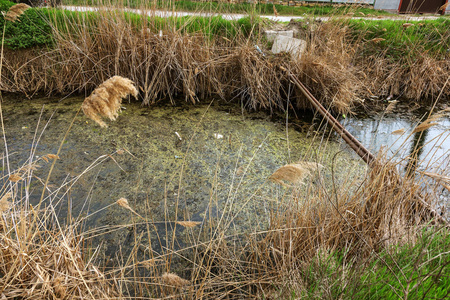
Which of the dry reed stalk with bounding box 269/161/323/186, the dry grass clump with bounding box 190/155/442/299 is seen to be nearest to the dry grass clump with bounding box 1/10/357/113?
the dry grass clump with bounding box 190/155/442/299

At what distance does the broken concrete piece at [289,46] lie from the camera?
3.49 metres

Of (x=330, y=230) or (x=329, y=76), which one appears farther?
(x=329, y=76)

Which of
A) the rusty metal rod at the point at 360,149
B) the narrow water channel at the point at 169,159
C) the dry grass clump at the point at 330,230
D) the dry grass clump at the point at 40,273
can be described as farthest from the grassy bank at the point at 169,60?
the dry grass clump at the point at 40,273

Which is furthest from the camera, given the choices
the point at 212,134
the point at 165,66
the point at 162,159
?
the point at 165,66

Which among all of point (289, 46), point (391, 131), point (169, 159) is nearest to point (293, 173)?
point (169, 159)

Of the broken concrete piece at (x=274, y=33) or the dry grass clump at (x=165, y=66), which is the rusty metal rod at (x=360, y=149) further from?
the broken concrete piece at (x=274, y=33)

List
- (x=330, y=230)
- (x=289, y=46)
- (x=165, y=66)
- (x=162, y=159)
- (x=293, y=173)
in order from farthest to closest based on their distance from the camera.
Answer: (x=289, y=46) → (x=165, y=66) → (x=162, y=159) → (x=330, y=230) → (x=293, y=173)

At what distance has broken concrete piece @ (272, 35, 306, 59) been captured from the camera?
3490 mm

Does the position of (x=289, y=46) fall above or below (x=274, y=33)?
below

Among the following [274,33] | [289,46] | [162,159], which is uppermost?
[274,33]

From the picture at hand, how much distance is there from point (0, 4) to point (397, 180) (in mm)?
4270

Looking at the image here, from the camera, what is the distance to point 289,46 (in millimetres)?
3773

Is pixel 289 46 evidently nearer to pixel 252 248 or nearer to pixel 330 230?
pixel 330 230

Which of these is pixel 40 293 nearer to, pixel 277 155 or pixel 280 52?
pixel 277 155
